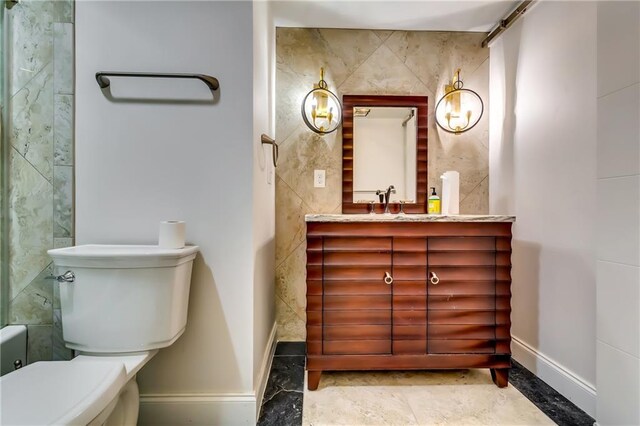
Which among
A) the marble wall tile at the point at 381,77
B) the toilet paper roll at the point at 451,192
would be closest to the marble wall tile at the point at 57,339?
the marble wall tile at the point at 381,77

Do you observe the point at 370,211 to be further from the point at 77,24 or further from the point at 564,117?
the point at 77,24

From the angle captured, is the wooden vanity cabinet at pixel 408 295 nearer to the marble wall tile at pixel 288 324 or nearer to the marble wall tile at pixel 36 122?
the marble wall tile at pixel 288 324

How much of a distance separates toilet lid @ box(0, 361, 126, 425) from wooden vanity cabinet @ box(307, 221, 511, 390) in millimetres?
816

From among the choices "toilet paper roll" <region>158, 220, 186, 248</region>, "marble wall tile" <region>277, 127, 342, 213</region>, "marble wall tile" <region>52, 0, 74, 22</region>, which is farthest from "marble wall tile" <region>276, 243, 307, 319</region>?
"marble wall tile" <region>52, 0, 74, 22</region>

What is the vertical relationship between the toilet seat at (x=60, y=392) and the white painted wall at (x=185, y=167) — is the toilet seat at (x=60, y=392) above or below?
below

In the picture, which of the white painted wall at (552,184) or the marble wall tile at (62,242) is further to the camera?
the white painted wall at (552,184)

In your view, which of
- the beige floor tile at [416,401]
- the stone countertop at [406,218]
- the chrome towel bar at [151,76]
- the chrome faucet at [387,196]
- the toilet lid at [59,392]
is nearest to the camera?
the toilet lid at [59,392]

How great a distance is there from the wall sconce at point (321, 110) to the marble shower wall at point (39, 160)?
119 cm

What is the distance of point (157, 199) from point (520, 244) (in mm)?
1973

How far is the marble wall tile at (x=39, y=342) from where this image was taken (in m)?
1.14

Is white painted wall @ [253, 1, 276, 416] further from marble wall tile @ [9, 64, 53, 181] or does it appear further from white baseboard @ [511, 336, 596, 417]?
white baseboard @ [511, 336, 596, 417]

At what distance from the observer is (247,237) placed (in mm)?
1186

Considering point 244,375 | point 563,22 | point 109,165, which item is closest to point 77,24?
point 109,165

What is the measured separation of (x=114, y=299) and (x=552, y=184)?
80.1 inches
